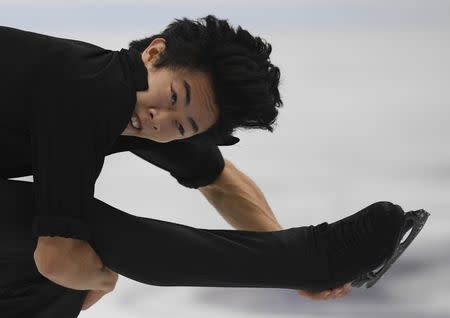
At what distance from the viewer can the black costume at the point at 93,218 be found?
1.98 meters

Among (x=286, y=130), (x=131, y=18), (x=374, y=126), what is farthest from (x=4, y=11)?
(x=374, y=126)

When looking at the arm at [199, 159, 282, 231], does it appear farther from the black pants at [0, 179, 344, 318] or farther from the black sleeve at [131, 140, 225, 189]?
the black pants at [0, 179, 344, 318]

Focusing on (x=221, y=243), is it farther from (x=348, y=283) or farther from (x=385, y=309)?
(x=385, y=309)

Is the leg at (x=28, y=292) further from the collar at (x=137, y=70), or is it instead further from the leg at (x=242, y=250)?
the collar at (x=137, y=70)

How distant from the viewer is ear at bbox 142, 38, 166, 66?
2.10 m

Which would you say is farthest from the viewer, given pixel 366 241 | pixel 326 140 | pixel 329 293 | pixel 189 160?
pixel 326 140

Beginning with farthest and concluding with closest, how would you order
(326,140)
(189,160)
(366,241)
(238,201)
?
(326,140), (238,201), (189,160), (366,241)

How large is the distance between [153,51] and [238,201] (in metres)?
0.69

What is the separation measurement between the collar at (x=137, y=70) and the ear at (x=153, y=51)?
0.02 meters

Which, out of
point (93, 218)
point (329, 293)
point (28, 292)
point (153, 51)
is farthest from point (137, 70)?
point (329, 293)

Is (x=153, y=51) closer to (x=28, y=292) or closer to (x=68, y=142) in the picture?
(x=68, y=142)

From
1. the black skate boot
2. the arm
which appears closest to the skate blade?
the black skate boot

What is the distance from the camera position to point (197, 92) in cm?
207

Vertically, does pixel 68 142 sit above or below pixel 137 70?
below
